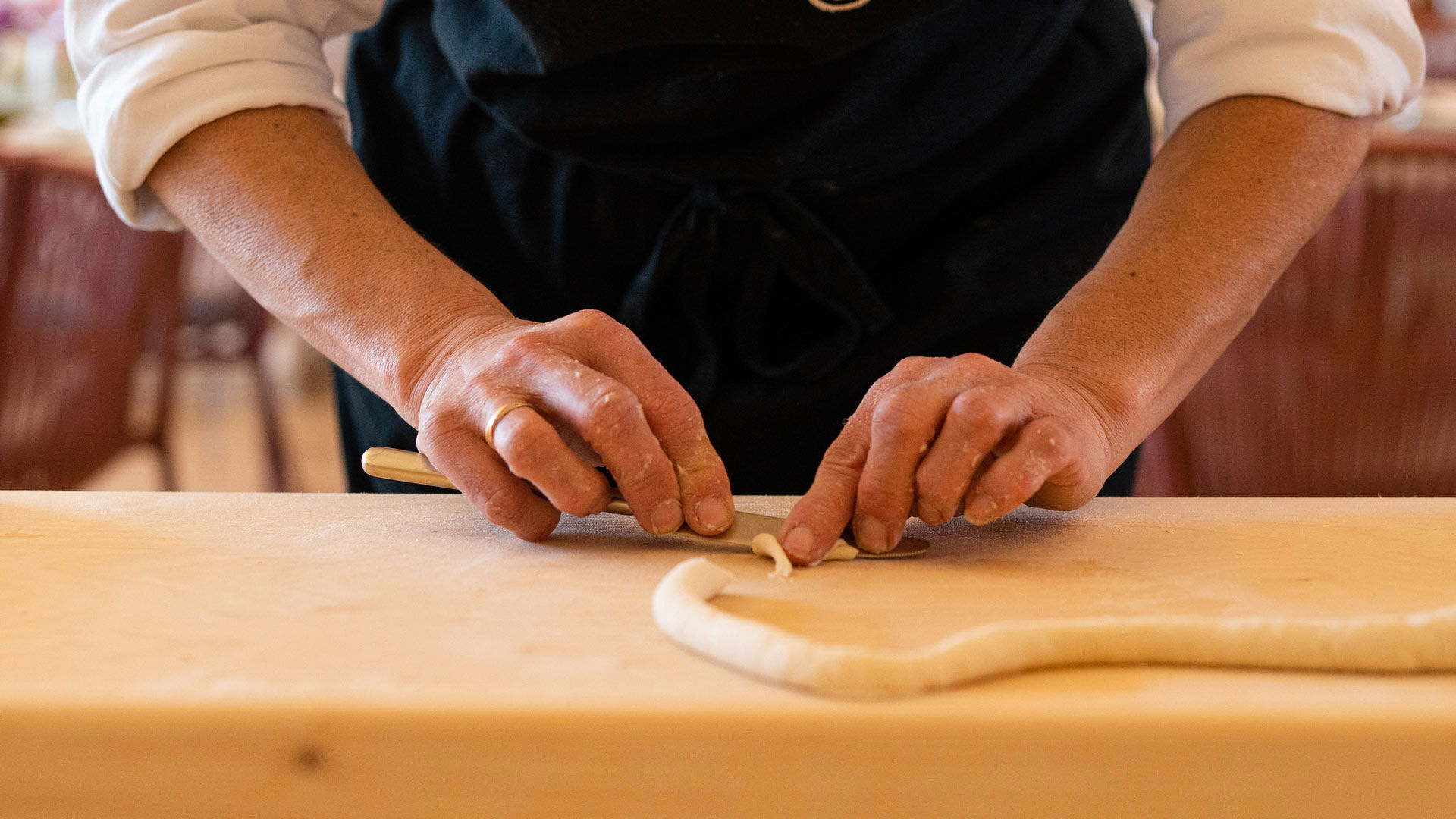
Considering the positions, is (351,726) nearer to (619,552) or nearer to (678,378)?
(619,552)

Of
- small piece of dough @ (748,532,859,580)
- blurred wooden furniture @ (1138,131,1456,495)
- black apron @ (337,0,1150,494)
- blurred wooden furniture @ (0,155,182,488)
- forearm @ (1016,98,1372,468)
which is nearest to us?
small piece of dough @ (748,532,859,580)

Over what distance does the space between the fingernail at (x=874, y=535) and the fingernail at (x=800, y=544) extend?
30mm

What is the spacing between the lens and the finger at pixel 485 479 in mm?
599

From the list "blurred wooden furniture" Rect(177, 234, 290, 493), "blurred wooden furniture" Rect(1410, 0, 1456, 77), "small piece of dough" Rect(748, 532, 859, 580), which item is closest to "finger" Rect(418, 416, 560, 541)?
"small piece of dough" Rect(748, 532, 859, 580)

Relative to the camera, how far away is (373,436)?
93 cm

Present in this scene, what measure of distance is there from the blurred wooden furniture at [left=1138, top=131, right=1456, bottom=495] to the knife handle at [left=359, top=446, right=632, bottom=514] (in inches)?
41.8

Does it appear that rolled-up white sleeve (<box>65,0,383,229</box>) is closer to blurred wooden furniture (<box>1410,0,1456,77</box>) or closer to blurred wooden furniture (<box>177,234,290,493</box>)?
blurred wooden furniture (<box>177,234,290,493</box>)

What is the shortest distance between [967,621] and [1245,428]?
1136 millimetres

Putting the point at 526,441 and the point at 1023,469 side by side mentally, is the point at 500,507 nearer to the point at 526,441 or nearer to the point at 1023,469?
the point at 526,441

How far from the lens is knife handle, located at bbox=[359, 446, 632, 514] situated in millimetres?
640

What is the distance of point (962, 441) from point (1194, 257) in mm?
247

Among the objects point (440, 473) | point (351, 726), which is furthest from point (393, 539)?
point (351, 726)

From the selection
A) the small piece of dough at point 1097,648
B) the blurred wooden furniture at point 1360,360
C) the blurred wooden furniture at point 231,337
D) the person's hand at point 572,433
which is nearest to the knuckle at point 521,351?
the person's hand at point 572,433

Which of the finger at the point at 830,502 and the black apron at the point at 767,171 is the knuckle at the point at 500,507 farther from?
the black apron at the point at 767,171
